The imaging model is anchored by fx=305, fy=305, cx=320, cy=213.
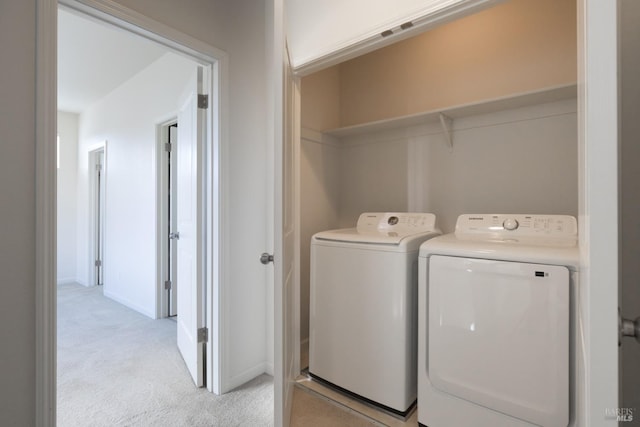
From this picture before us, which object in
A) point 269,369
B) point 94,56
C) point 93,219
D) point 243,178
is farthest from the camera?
point 93,219

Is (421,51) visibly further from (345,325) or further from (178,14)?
(345,325)

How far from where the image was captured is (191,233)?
202 centimetres

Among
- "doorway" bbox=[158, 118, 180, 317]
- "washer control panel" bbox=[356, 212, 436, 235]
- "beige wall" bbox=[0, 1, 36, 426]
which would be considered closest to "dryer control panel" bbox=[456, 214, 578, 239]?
"washer control panel" bbox=[356, 212, 436, 235]

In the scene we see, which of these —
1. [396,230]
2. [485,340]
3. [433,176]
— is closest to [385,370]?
[485,340]

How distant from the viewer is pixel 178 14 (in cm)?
169

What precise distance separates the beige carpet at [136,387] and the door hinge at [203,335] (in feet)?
1.01

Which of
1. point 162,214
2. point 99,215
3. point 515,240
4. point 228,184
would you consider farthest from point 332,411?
point 99,215

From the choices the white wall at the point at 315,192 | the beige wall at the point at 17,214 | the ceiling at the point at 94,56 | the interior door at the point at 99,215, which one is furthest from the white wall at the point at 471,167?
the interior door at the point at 99,215

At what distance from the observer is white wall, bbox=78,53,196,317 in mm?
3057

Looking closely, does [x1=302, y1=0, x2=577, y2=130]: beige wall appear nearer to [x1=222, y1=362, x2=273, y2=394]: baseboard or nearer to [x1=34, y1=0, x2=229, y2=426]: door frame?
[x1=34, y1=0, x2=229, y2=426]: door frame

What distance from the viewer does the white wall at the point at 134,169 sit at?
3.06 m

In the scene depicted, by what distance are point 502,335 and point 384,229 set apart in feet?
3.38

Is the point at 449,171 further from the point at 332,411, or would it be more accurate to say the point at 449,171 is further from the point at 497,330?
the point at 332,411

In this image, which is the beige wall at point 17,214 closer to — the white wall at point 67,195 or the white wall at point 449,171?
the white wall at point 449,171
